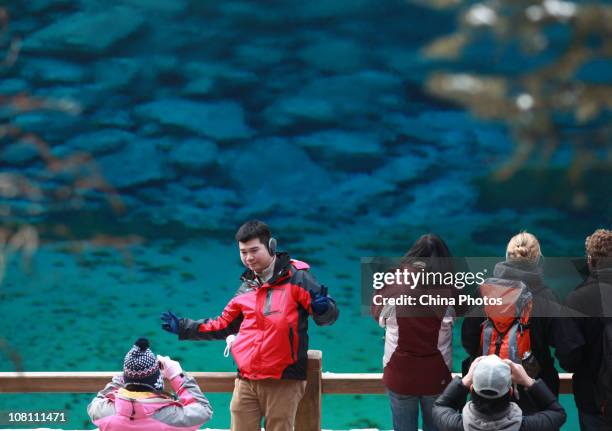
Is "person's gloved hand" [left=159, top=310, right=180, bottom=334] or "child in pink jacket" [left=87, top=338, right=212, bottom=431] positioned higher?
"person's gloved hand" [left=159, top=310, right=180, bottom=334]

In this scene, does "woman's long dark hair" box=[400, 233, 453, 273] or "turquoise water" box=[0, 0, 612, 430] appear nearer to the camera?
"woman's long dark hair" box=[400, 233, 453, 273]

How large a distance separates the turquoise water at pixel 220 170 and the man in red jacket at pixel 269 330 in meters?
2.07

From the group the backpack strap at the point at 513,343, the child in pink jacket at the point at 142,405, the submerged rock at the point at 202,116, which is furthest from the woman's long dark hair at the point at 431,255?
the submerged rock at the point at 202,116

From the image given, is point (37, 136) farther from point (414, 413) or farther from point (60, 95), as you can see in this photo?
point (414, 413)

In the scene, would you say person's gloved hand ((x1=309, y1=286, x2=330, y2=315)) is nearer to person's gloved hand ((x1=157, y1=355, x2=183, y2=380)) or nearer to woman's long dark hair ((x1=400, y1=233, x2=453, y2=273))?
woman's long dark hair ((x1=400, y1=233, x2=453, y2=273))

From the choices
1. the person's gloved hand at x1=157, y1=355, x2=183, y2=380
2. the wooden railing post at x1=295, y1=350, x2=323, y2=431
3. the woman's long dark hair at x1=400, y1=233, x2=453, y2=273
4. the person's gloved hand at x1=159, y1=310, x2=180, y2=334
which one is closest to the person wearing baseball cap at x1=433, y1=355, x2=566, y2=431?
the woman's long dark hair at x1=400, y1=233, x2=453, y2=273

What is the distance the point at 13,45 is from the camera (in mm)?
5152

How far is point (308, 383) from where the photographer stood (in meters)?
3.07

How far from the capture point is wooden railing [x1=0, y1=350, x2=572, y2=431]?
3.08 meters

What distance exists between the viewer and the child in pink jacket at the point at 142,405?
7.82 ft

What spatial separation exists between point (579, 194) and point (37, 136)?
11.1 feet

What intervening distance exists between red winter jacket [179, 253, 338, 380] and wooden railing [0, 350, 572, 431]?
0.17 meters

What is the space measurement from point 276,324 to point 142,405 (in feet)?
2.19

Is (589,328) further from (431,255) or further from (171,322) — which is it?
(171,322)
